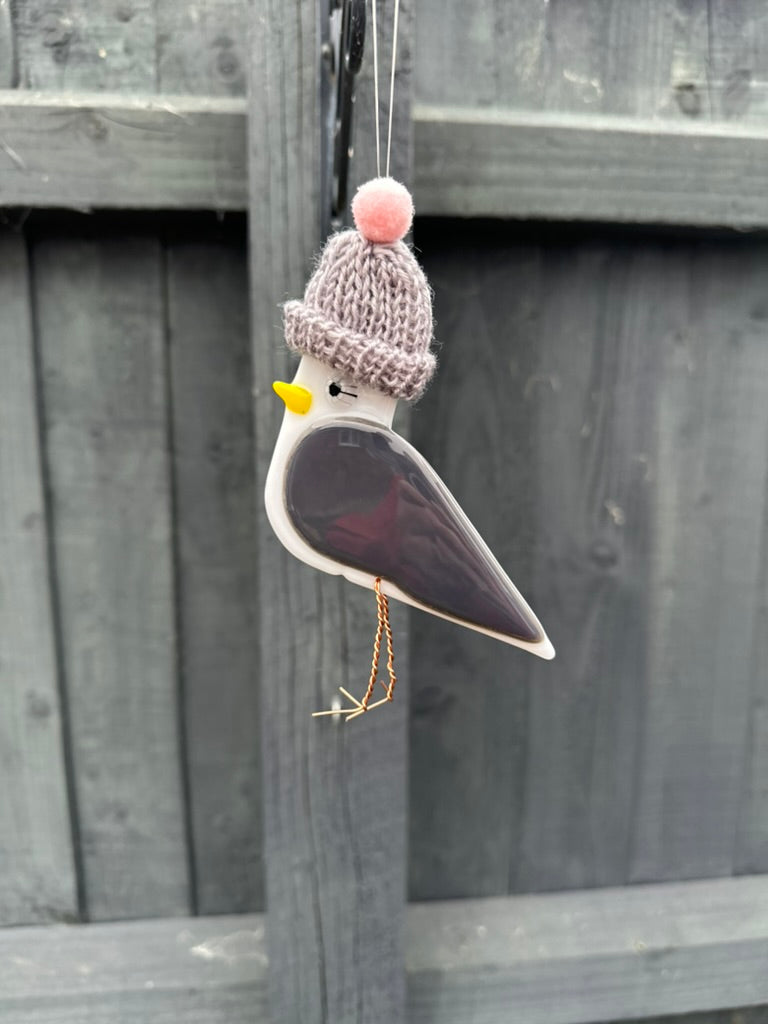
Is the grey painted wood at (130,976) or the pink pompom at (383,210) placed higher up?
the pink pompom at (383,210)

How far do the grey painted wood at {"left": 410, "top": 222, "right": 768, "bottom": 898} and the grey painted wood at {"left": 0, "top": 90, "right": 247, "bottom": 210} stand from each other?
217 mm

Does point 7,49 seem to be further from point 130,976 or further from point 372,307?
point 130,976

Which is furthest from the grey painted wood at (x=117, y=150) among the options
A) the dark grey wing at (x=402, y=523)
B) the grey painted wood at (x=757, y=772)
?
the grey painted wood at (x=757, y=772)

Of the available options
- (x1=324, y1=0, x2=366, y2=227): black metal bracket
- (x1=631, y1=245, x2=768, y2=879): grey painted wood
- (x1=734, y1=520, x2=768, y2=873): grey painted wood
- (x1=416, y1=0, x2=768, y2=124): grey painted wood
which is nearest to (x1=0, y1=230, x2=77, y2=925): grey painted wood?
(x1=324, y1=0, x2=366, y2=227): black metal bracket

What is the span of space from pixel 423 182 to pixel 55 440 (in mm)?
443

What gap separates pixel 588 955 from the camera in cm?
83

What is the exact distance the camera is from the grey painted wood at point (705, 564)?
0.78 metres

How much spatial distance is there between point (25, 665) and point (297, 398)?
51cm

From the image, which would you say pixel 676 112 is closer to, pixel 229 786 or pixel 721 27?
pixel 721 27

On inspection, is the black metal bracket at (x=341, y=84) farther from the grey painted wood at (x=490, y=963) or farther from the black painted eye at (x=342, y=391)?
the grey painted wood at (x=490, y=963)

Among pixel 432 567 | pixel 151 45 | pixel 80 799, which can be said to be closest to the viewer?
pixel 432 567

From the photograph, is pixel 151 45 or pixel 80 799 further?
pixel 80 799

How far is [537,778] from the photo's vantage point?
86cm

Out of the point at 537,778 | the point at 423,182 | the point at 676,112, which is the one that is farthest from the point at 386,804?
the point at 676,112
